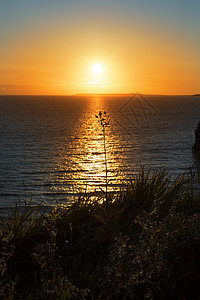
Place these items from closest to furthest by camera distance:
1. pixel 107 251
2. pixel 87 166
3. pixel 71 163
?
pixel 107 251, pixel 87 166, pixel 71 163

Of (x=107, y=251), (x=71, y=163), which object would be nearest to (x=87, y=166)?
(x=71, y=163)

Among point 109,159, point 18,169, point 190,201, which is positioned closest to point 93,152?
point 109,159

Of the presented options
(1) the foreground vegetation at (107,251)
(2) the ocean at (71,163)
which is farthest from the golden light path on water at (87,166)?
(1) the foreground vegetation at (107,251)

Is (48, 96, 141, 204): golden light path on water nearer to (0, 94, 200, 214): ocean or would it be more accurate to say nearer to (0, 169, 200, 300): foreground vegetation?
(0, 94, 200, 214): ocean

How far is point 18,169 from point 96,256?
3423 cm

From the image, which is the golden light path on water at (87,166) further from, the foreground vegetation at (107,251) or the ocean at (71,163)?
the foreground vegetation at (107,251)

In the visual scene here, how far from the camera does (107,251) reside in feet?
15.9

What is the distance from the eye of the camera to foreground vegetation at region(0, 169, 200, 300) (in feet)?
11.0

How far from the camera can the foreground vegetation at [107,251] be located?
132 inches

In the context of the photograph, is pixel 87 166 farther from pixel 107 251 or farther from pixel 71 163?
pixel 107 251

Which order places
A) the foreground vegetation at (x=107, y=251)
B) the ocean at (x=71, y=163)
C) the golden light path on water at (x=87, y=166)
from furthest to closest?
the golden light path on water at (x=87, y=166) → the ocean at (x=71, y=163) → the foreground vegetation at (x=107, y=251)

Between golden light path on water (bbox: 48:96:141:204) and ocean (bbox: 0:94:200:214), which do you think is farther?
golden light path on water (bbox: 48:96:141:204)

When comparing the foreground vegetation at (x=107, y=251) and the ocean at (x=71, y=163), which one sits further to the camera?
the ocean at (x=71, y=163)

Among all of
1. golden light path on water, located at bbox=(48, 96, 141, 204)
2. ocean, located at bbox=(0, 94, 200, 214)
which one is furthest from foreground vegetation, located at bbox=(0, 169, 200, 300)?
golden light path on water, located at bbox=(48, 96, 141, 204)
